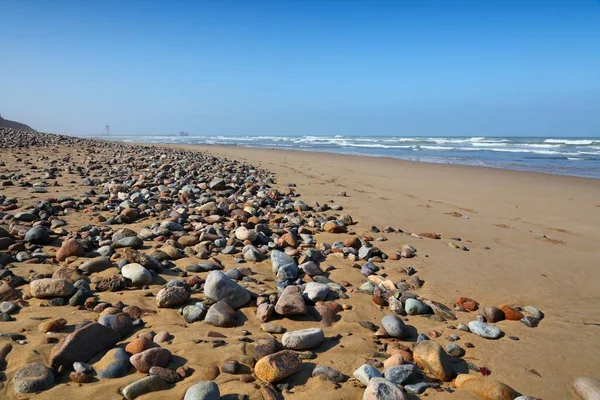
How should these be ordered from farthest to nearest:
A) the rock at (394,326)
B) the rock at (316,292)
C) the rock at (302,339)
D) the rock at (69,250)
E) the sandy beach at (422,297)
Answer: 1. the rock at (69,250)
2. the rock at (316,292)
3. the rock at (394,326)
4. the rock at (302,339)
5. the sandy beach at (422,297)

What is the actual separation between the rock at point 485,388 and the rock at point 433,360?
0.21ft

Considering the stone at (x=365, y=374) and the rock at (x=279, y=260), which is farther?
the rock at (x=279, y=260)

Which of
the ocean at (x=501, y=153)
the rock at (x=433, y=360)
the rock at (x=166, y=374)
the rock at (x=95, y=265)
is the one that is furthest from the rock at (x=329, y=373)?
the ocean at (x=501, y=153)

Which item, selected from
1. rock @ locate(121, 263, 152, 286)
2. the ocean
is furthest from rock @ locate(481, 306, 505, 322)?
the ocean

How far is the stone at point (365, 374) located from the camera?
5.94 feet

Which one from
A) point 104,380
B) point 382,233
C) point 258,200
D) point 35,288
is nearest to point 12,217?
point 35,288

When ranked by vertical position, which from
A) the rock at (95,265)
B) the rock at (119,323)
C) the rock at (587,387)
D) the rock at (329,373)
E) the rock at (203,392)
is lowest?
the rock at (587,387)

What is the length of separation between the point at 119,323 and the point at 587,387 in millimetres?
2381

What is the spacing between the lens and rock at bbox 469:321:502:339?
7.61 feet

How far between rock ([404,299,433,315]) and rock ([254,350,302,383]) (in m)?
1.00

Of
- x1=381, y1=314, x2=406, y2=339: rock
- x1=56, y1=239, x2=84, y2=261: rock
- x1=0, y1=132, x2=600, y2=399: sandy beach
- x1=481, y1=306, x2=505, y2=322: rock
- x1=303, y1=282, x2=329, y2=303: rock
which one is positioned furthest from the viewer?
x1=56, y1=239, x2=84, y2=261: rock

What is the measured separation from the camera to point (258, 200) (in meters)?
5.87

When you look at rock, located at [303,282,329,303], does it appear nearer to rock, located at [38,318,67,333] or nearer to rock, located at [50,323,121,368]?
rock, located at [50,323,121,368]

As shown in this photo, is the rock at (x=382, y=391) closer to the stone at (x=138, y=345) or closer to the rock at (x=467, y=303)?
the stone at (x=138, y=345)
